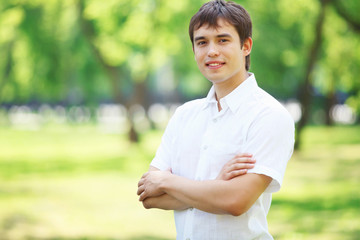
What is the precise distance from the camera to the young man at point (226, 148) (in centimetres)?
242

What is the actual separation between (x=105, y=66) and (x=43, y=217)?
1156 cm

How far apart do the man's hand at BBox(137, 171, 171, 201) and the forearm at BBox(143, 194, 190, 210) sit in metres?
0.02

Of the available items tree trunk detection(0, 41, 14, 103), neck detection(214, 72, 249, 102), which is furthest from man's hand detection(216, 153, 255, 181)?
tree trunk detection(0, 41, 14, 103)

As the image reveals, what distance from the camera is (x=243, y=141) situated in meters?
2.49

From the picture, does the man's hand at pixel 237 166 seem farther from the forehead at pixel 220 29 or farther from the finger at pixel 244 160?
the forehead at pixel 220 29

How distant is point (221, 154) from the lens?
254 cm

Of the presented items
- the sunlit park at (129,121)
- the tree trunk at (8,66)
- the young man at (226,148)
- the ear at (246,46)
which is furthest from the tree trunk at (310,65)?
the young man at (226,148)

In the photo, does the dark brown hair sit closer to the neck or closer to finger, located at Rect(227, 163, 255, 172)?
the neck

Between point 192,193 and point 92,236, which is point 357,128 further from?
point 192,193

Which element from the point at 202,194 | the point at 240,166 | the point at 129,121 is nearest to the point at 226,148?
the point at 240,166

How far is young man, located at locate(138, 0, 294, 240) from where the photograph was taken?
95.1 inches

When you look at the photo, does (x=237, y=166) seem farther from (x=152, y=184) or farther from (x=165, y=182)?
(x=152, y=184)

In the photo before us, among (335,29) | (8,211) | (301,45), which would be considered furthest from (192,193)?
(301,45)

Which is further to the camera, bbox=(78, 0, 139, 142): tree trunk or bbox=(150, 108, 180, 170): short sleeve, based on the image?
bbox=(78, 0, 139, 142): tree trunk
